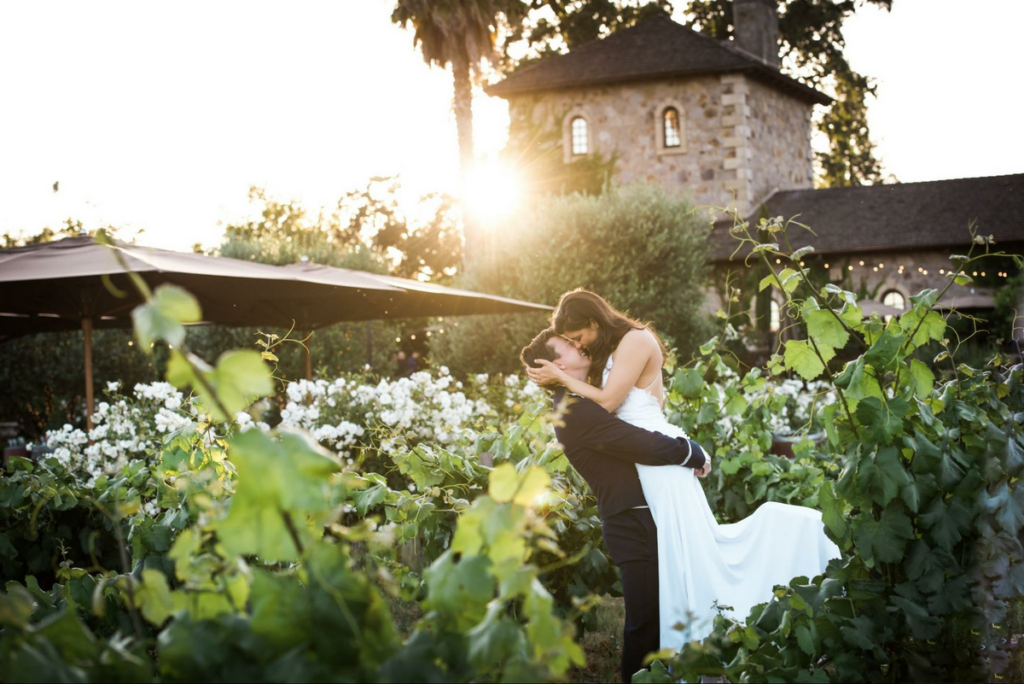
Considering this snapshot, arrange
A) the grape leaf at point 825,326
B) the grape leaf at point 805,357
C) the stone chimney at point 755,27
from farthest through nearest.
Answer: the stone chimney at point 755,27 → the grape leaf at point 805,357 → the grape leaf at point 825,326

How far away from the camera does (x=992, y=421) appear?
2.96 metres

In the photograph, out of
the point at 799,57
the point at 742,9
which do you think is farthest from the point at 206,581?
the point at 799,57

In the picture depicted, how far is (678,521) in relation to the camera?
146 inches

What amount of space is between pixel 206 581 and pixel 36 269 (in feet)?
21.0

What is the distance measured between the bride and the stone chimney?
1046 inches

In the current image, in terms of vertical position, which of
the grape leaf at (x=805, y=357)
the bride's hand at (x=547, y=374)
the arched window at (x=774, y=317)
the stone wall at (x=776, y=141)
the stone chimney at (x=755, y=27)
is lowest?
the arched window at (x=774, y=317)

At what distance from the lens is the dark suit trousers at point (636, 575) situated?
3629 mm

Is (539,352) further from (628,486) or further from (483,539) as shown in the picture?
(483,539)

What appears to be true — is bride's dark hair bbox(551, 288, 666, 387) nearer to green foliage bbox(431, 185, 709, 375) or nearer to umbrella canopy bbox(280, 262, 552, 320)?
umbrella canopy bbox(280, 262, 552, 320)

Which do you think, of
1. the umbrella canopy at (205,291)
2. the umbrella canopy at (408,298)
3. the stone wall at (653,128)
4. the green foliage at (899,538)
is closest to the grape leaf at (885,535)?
the green foliage at (899,538)

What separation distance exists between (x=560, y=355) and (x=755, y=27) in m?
27.2

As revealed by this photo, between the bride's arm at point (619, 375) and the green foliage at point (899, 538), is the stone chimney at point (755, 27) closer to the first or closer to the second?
the bride's arm at point (619, 375)

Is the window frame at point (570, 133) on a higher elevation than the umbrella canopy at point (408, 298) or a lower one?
higher

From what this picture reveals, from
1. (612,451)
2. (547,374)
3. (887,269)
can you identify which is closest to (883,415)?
(612,451)
